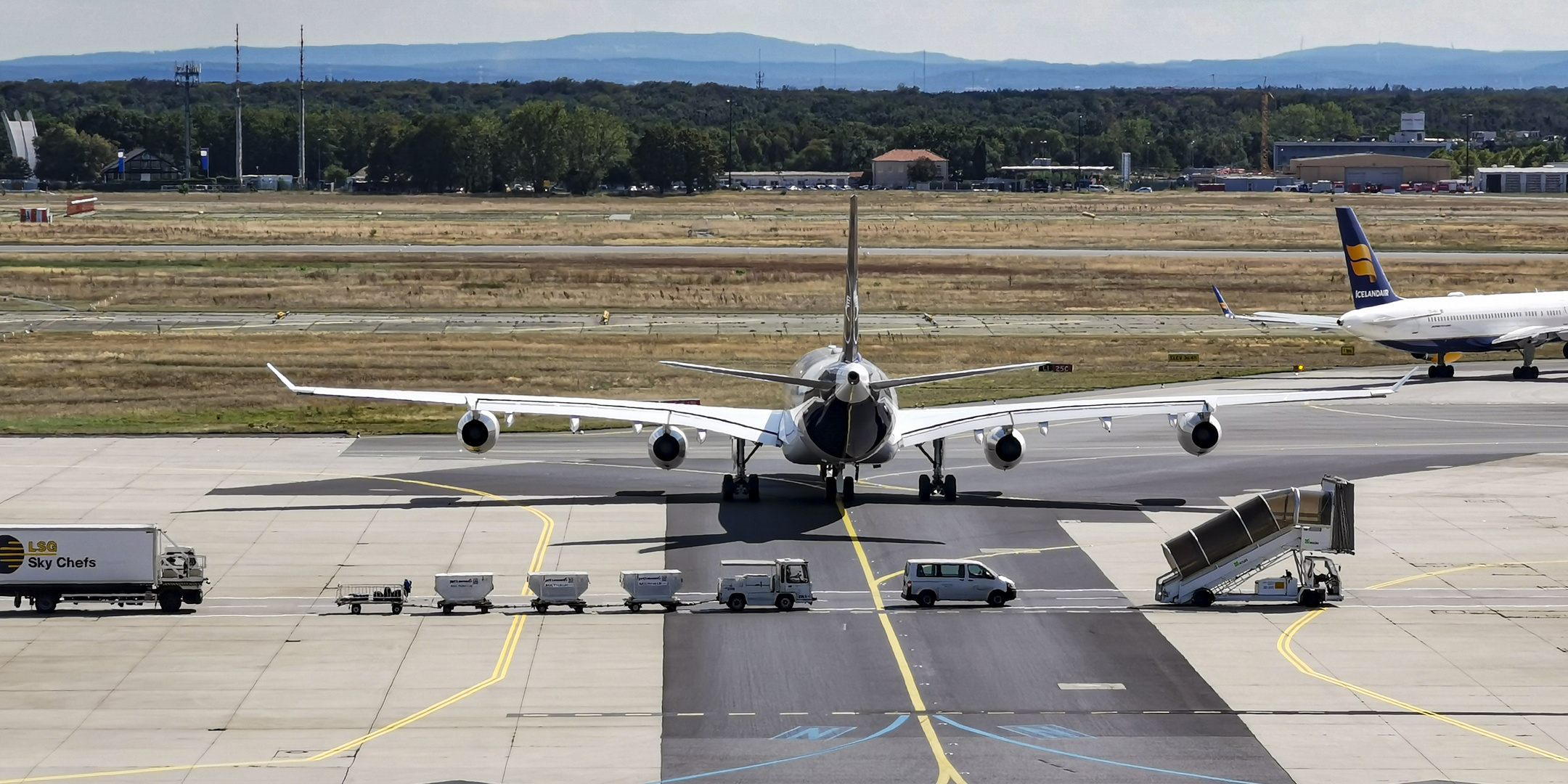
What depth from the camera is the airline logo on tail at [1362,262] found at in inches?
3447

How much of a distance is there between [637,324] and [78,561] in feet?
208

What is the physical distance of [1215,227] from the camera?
182875 millimetres

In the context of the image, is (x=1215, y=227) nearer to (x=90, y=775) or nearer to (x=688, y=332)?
(x=688, y=332)

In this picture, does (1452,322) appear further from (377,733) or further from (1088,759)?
(377,733)

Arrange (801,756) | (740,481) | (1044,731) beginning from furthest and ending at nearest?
(740,481)
(1044,731)
(801,756)

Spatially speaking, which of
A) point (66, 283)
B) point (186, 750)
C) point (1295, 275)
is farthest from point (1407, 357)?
point (66, 283)

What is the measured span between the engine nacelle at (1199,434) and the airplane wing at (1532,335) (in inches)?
1514

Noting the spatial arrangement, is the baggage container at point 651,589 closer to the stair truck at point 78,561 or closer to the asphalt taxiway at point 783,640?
the asphalt taxiway at point 783,640

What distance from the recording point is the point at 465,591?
4384 centimetres

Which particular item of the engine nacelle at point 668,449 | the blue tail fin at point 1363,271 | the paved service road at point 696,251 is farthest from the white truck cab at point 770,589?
the paved service road at point 696,251

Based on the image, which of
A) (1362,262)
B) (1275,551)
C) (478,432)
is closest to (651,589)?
(478,432)

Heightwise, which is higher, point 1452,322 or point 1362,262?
point 1362,262

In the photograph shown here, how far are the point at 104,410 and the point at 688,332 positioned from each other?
3538cm

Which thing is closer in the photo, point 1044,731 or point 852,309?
point 1044,731
